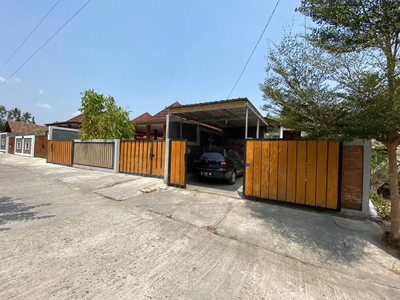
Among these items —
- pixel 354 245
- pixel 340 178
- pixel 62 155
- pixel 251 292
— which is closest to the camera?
pixel 251 292

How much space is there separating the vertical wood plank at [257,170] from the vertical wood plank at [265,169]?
9cm

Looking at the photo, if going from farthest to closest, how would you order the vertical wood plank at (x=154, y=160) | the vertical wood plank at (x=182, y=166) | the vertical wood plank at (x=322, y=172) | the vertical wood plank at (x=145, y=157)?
1. the vertical wood plank at (x=145, y=157)
2. the vertical wood plank at (x=154, y=160)
3. the vertical wood plank at (x=182, y=166)
4. the vertical wood plank at (x=322, y=172)

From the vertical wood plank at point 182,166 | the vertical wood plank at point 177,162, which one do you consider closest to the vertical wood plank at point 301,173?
the vertical wood plank at point 182,166

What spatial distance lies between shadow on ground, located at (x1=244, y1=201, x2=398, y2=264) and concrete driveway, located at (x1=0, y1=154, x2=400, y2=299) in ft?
0.07

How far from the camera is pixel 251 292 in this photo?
221 cm

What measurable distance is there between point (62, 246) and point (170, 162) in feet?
16.3

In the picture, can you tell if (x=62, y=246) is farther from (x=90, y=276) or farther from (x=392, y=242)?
(x=392, y=242)

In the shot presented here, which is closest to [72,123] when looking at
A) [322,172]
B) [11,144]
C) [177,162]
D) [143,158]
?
[11,144]

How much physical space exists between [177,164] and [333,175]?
4991 mm

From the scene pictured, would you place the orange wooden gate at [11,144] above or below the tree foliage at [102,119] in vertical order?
below

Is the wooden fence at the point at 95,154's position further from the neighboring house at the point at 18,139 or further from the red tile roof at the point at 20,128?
the red tile roof at the point at 20,128

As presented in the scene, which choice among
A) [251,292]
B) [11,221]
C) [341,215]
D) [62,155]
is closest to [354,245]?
[341,215]

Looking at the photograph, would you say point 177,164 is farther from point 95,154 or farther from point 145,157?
point 95,154

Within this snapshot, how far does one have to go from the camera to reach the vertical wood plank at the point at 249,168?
606 cm
